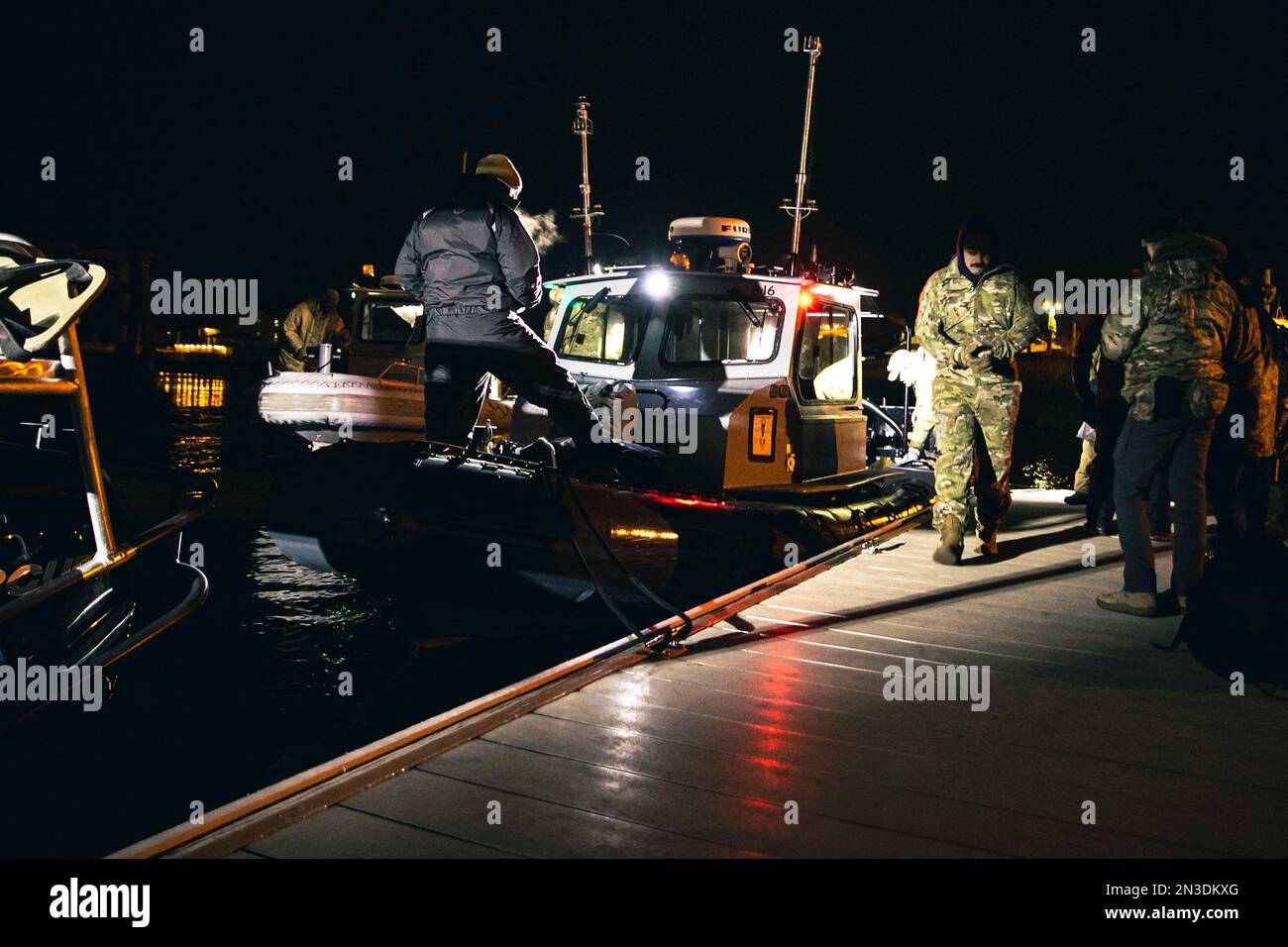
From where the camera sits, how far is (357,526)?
492 centimetres

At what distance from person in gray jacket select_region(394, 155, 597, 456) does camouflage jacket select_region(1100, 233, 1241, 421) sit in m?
2.84

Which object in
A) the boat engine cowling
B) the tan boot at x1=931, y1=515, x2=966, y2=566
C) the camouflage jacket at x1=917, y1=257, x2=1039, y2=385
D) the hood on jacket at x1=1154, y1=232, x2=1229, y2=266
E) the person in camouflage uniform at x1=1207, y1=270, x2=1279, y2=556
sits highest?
the boat engine cowling

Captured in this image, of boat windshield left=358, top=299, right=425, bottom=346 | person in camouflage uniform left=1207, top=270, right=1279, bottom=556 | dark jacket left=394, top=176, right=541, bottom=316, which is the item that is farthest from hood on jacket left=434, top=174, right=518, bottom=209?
boat windshield left=358, top=299, right=425, bottom=346

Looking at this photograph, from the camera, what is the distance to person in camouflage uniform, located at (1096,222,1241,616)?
474 centimetres

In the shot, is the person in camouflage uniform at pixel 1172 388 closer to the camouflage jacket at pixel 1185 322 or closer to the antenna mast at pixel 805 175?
the camouflage jacket at pixel 1185 322

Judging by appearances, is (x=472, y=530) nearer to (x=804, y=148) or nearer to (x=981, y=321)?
(x=981, y=321)

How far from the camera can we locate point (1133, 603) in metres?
4.97

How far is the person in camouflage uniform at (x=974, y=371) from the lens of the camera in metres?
6.13

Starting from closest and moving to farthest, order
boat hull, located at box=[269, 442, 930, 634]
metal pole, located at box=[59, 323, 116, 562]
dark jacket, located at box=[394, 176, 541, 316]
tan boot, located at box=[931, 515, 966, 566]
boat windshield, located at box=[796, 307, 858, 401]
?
metal pole, located at box=[59, 323, 116, 562], boat hull, located at box=[269, 442, 930, 634], dark jacket, located at box=[394, 176, 541, 316], tan boot, located at box=[931, 515, 966, 566], boat windshield, located at box=[796, 307, 858, 401]

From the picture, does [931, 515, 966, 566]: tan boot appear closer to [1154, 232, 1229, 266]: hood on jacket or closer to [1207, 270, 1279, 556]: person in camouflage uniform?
[1207, 270, 1279, 556]: person in camouflage uniform

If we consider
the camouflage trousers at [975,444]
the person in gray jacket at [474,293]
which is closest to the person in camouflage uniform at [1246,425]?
the camouflage trousers at [975,444]
